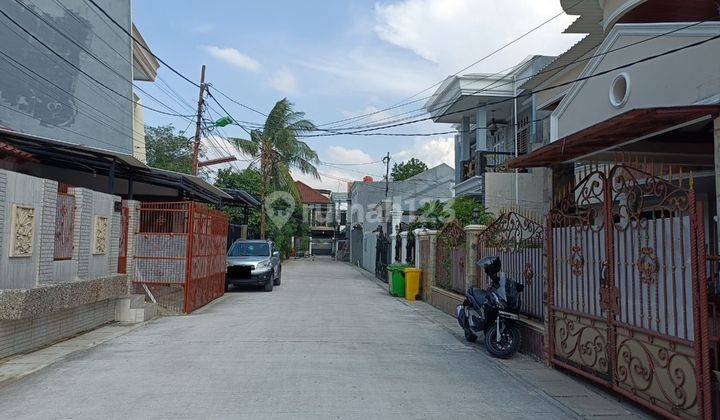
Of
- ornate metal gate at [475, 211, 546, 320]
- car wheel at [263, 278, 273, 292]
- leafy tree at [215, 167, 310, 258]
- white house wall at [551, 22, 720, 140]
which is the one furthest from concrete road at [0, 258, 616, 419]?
leafy tree at [215, 167, 310, 258]

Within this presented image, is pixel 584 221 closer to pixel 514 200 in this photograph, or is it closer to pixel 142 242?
pixel 142 242

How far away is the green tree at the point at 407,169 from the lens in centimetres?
6150

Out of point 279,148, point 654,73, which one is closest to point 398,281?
point 654,73

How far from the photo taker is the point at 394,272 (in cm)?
1764

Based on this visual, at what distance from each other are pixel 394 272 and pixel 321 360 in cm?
1026

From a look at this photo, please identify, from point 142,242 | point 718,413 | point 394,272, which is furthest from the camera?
point 394,272

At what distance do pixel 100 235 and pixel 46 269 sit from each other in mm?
2061

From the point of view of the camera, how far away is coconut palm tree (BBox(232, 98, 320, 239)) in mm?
30359

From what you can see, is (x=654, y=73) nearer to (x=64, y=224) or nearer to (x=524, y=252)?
(x=524, y=252)

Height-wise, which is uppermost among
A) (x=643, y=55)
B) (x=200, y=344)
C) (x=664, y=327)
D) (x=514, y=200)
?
(x=643, y=55)

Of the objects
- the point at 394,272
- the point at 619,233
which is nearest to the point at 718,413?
the point at 619,233

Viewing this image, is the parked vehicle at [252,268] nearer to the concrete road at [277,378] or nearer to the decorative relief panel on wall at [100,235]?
the concrete road at [277,378]

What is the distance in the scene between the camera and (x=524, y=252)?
8625 mm

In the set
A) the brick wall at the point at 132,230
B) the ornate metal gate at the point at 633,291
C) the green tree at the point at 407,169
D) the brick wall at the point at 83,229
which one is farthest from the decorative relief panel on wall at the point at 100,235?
the green tree at the point at 407,169
